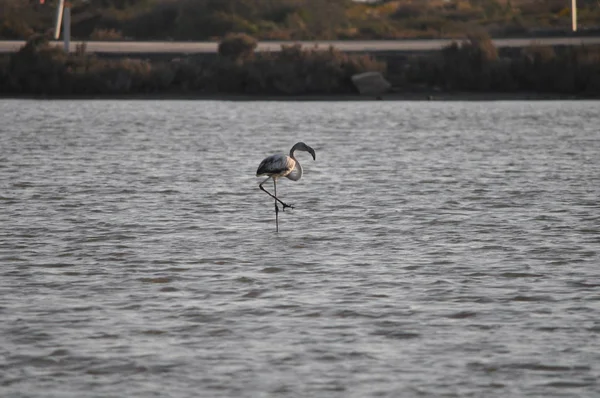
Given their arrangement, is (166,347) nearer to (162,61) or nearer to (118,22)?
(162,61)

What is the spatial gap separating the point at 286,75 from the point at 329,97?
7.08ft

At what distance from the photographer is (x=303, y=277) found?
543 inches

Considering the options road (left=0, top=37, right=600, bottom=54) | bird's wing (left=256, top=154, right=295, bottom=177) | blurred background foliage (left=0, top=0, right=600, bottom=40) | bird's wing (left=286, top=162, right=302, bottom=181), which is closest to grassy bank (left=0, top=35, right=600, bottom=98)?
road (left=0, top=37, right=600, bottom=54)

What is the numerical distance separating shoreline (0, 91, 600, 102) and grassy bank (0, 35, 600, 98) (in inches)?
5.0

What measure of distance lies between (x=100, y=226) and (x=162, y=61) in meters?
44.0

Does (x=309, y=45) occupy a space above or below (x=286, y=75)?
above

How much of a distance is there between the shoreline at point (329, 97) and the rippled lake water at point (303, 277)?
1051 inches

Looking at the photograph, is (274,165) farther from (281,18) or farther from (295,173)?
(281,18)

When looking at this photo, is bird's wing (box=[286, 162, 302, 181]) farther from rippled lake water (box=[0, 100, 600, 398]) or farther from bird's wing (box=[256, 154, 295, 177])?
rippled lake water (box=[0, 100, 600, 398])

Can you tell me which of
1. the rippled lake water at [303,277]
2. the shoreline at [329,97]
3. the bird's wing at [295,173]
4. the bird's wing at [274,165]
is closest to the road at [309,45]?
the shoreline at [329,97]

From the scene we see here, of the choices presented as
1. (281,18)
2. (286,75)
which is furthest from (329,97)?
(281,18)

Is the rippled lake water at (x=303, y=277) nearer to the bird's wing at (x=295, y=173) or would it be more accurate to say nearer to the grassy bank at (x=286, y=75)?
the bird's wing at (x=295, y=173)

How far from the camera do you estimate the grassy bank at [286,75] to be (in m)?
57.9

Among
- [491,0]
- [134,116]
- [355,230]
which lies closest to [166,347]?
[355,230]
